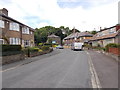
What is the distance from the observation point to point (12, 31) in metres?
25.3

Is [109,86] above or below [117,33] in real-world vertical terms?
below

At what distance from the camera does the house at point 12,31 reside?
22594mm

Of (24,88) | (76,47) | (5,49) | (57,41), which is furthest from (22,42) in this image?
(57,41)

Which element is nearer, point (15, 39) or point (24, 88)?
point (24, 88)

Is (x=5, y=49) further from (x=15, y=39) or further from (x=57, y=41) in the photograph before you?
(x=57, y=41)

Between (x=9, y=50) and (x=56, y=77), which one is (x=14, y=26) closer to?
(x=9, y=50)

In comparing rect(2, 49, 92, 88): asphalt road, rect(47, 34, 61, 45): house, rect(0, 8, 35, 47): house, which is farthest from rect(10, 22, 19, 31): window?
rect(47, 34, 61, 45): house

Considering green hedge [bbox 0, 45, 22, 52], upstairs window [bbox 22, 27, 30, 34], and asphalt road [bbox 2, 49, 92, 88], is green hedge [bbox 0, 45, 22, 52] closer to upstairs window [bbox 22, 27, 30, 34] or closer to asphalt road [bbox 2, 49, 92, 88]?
asphalt road [bbox 2, 49, 92, 88]

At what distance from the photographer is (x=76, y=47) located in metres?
41.8

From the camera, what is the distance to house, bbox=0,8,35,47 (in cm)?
2259

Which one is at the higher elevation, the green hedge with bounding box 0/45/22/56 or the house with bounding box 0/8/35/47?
the house with bounding box 0/8/35/47

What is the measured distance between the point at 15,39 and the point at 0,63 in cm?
1307

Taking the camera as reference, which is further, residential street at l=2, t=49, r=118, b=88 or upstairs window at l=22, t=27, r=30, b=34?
upstairs window at l=22, t=27, r=30, b=34

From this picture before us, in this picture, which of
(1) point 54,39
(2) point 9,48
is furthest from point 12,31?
(1) point 54,39
